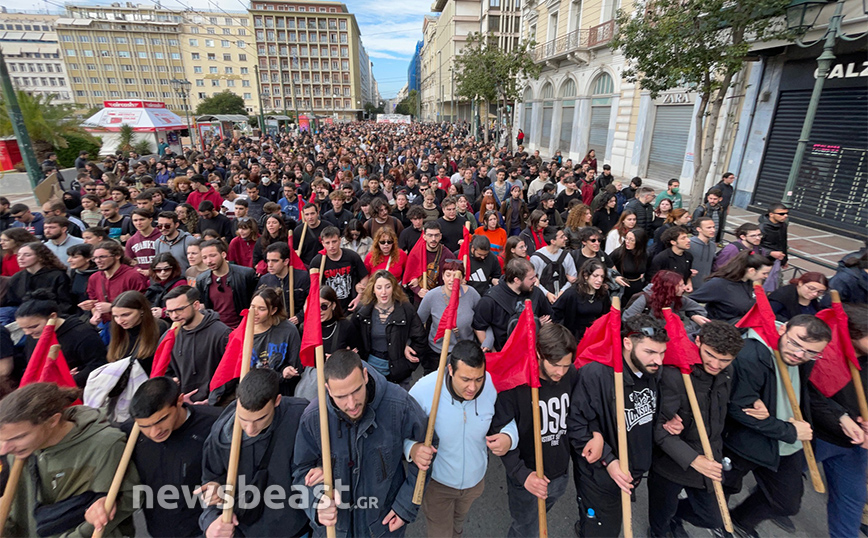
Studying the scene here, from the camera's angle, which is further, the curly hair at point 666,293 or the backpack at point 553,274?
the backpack at point 553,274

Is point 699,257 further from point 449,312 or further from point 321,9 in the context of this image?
point 321,9

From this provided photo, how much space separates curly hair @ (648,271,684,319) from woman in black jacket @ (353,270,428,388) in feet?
7.75

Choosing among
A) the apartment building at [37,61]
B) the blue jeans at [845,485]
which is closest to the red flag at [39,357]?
the blue jeans at [845,485]

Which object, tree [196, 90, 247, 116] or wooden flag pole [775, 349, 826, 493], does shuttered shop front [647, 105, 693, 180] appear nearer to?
wooden flag pole [775, 349, 826, 493]

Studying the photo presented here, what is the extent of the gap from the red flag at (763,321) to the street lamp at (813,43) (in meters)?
5.57

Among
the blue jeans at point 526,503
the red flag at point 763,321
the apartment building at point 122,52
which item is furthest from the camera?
the apartment building at point 122,52

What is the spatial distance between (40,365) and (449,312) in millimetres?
2893

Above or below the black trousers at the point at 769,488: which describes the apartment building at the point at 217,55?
above

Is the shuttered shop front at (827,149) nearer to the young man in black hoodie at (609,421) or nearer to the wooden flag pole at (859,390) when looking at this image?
the wooden flag pole at (859,390)

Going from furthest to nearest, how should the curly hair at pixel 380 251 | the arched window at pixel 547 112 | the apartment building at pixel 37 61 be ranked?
the apartment building at pixel 37 61, the arched window at pixel 547 112, the curly hair at pixel 380 251

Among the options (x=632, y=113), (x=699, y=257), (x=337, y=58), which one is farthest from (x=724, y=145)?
(x=337, y=58)

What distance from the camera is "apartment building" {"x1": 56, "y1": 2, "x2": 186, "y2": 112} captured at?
248 feet

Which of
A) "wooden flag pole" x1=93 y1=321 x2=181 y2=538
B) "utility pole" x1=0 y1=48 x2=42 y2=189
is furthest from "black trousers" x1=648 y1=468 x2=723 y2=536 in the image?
"utility pole" x1=0 y1=48 x2=42 y2=189

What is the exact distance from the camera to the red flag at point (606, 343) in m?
2.69
